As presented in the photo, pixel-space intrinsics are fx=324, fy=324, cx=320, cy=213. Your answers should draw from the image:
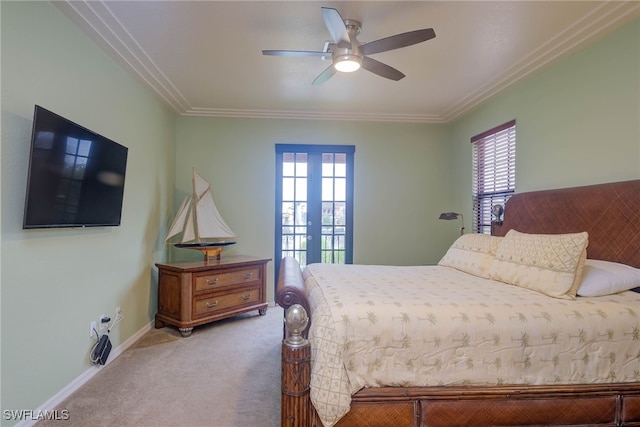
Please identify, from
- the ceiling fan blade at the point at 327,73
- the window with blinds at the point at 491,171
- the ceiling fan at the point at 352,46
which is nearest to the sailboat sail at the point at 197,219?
the ceiling fan blade at the point at 327,73

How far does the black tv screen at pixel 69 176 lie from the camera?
1.75 metres

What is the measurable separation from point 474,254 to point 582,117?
1.34m

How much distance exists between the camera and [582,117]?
2.53 meters

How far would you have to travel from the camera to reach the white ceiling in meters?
2.12

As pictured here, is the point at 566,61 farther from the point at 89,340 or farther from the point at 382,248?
the point at 89,340

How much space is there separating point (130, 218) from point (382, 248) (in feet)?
10.2

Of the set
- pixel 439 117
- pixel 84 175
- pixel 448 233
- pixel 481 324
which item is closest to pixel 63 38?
pixel 84 175

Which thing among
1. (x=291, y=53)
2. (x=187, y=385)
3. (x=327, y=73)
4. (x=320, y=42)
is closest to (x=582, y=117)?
(x=327, y=73)

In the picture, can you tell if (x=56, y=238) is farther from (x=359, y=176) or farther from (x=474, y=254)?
(x=359, y=176)

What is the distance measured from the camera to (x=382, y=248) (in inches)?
180

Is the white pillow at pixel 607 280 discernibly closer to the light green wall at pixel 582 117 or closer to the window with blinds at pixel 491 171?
the light green wall at pixel 582 117

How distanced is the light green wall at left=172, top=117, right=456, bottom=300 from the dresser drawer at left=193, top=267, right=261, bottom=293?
584 millimetres

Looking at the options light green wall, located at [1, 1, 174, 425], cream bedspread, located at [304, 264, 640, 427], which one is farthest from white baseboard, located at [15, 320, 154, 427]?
cream bedspread, located at [304, 264, 640, 427]

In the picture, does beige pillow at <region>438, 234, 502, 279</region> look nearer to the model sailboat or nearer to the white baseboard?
the model sailboat
